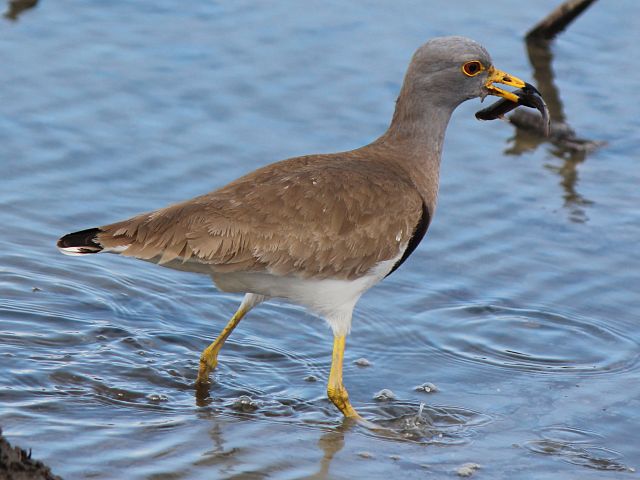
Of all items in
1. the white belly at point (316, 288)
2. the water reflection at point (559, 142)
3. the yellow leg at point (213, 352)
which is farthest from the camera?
the water reflection at point (559, 142)

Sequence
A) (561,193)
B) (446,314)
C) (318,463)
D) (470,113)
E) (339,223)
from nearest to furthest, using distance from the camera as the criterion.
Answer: (318,463) < (339,223) < (446,314) < (561,193) < (470,113)

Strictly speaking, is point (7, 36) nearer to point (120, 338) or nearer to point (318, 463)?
point (120, 338)

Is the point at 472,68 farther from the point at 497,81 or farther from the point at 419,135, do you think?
the point at 419,135

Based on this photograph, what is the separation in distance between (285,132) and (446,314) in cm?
288

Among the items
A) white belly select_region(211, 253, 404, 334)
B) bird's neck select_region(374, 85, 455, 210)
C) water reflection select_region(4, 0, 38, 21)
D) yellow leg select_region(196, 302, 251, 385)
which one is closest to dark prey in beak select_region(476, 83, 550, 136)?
bird's neck select_region(374, 85, 455, 210)

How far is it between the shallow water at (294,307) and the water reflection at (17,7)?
0.11 m

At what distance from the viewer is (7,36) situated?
1175 cm

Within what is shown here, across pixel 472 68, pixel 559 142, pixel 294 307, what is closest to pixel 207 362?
pixel 294 307

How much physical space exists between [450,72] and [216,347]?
210 cm

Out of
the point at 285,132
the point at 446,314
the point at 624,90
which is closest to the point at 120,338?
the point at 446,314

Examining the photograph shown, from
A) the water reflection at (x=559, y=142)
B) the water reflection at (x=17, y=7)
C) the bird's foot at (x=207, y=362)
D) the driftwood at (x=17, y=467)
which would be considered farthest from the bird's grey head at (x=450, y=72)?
the water reflection at (x=17, y=7)

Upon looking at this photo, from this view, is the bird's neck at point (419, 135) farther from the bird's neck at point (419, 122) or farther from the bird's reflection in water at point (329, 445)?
the bird's reflection in water at point (329, 445)

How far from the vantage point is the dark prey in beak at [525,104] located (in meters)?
7.65

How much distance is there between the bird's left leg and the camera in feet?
23.3
